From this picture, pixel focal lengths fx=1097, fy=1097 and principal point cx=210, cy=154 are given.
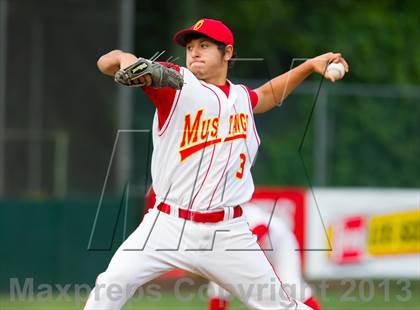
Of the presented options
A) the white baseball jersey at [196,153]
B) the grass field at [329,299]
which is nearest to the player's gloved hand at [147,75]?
the white baseball jersey at [196,153]

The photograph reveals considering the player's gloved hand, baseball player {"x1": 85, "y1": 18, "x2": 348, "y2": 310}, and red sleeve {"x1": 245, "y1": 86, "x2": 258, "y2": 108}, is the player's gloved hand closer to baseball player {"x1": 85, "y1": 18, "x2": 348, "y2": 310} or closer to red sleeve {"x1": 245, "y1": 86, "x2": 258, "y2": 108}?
baseball player {"x1": 85, "y1": 18, "x2": 348, "y2": 310}

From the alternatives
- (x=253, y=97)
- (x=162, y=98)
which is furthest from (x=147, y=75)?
(x=253, y=97)

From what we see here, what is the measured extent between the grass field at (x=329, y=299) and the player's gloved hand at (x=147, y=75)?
228 inches

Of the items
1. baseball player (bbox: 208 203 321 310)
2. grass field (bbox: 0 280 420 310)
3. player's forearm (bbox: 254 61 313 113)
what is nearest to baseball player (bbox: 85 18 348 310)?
player's forearm (bbox: 254 61 313 113)

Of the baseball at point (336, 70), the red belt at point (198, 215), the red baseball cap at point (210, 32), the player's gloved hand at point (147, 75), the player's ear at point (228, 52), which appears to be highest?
the red baseball cap at point (210, 32)

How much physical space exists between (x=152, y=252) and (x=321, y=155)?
31.5 ft

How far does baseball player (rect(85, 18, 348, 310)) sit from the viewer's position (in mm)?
6203

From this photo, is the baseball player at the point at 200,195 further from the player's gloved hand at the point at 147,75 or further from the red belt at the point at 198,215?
the player's gloved hand at the point at 147,75

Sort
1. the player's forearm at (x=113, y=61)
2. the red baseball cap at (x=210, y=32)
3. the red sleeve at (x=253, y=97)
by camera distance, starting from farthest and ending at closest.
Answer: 1. the red sleeve at (x=253, y=97)
2. the red baseball cap at (x=210, y=32)
3. the player's forearm at (x=113, y=61)

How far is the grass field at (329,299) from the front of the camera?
11711mm

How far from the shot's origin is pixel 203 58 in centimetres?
658

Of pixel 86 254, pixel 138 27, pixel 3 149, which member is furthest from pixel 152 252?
pixel 138 27

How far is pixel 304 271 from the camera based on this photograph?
1362 centimetres

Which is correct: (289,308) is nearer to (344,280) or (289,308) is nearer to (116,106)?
(344,280)
